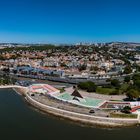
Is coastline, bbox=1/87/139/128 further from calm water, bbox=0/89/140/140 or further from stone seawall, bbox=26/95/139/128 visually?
calm water, bbox=0/89/140/140

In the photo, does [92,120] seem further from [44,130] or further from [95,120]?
[44,130]

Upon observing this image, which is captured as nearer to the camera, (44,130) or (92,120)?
(44,130)

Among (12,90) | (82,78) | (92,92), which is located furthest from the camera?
(82,78)

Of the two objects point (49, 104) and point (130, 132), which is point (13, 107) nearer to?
point (49, 104)

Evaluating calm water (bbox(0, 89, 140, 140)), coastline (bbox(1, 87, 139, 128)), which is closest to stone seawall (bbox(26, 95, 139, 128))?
coastline (bbox(1, 87, 139, 128))

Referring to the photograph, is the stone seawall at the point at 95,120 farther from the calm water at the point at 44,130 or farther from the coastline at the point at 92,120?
the calm water at the point at 44,130

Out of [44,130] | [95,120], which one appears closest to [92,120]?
[95,120]

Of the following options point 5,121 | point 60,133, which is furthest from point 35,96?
point 60,133

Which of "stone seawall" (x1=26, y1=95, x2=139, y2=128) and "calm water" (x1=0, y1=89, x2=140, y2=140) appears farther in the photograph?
"stone seawall" (x1=26, y1=95, x2=139, y2=128)
